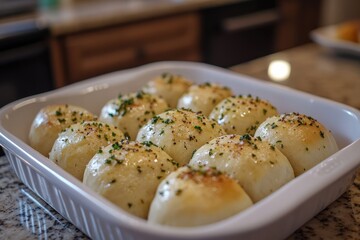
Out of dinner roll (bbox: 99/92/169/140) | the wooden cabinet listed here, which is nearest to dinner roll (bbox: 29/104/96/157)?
dinner roll (bbox: 99/92/169/140)

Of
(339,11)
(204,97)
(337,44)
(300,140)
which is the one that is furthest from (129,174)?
(339,11)

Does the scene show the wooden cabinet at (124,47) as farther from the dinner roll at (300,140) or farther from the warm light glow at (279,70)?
the dinner roll at (300,140)

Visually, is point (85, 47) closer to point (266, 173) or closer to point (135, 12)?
point (135, 12)

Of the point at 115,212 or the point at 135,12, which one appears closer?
the point at 115,212

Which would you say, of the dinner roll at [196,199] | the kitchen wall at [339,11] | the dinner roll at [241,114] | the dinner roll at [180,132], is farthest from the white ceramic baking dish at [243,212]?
the kitchen wall at [339,11]

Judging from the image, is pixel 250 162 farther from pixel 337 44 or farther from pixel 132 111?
pixel 337 44

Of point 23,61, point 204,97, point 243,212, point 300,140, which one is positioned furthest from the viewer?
point 23,61

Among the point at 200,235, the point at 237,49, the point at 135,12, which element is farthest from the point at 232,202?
the point at 237,49
